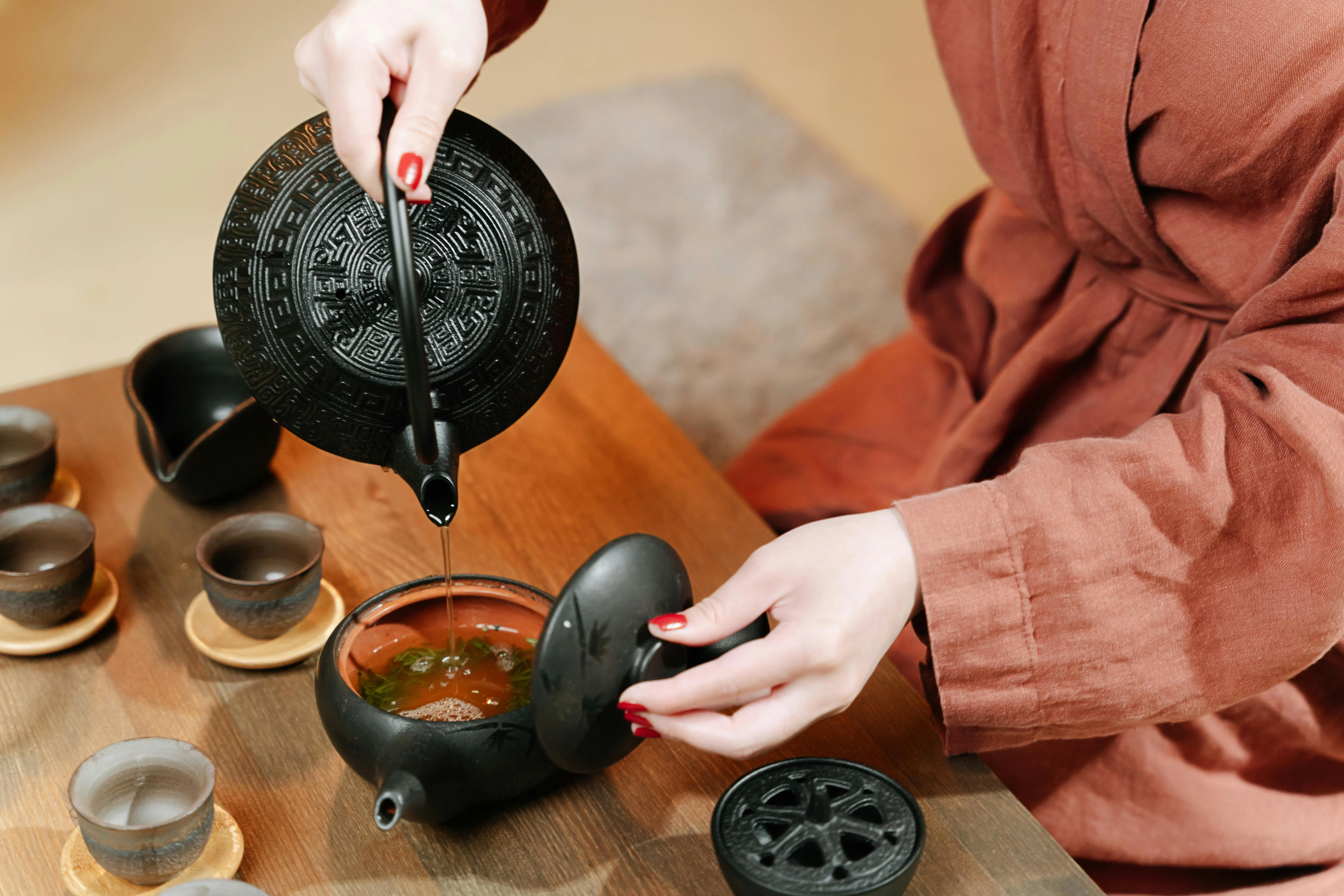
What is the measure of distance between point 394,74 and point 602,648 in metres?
0.43

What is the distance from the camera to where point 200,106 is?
116 inches

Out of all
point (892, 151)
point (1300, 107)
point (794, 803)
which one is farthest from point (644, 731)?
point (892, 151)

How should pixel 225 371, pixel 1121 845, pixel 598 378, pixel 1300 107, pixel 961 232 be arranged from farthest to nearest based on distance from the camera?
pixel 961 232, pixel 598 378, pixel 225 371, pixel 1121 845, pixel 1300 107

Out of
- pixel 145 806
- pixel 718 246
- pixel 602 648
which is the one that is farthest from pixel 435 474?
pixel 718 246

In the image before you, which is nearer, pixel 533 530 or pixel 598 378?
pixel 533 530

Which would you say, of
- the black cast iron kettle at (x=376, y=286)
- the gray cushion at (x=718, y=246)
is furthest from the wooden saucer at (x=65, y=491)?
the gray cushion at (x=718, y=246)

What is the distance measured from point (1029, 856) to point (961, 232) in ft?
2.57

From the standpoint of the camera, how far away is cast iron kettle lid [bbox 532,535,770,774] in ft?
2.22

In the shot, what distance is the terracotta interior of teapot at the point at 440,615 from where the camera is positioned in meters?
0.82

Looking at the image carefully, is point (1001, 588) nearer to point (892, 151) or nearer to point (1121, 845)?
point (1121, 845)

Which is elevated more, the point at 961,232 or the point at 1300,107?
the point at 1300,107

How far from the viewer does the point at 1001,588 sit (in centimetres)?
79

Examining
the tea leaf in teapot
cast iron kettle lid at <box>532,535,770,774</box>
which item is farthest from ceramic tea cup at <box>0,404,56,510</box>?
cast iron kettle lid at <box>532,535,770,774</box>

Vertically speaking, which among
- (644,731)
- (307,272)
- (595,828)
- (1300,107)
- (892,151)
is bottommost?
(892,151)
